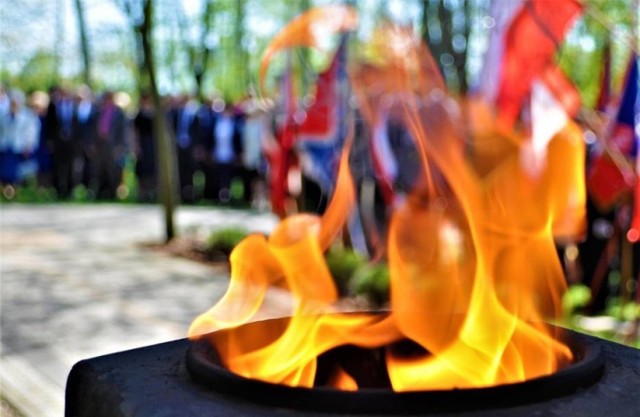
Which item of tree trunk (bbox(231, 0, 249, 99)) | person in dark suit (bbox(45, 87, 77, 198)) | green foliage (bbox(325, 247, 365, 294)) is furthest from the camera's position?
tree trunk (bbox(231, 0, 249, 99))

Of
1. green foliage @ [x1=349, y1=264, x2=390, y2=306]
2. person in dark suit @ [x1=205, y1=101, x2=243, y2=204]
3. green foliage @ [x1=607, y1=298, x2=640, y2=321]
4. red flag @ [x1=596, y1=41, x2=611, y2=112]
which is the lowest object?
green foliage @ [x1=607, y1=298, x2=640, y2=321]

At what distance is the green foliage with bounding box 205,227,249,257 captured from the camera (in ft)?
34.9

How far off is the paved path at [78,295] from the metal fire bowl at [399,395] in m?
2.69

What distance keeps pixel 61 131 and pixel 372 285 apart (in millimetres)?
11911

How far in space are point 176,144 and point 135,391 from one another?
16831 mm

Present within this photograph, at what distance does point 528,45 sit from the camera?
616 cm

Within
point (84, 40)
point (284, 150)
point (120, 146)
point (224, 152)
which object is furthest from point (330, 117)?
point (84, 40)

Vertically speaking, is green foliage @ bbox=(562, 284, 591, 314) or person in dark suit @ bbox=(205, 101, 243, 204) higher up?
person in dark suit @ bbox=(205, 101, 243, 204)

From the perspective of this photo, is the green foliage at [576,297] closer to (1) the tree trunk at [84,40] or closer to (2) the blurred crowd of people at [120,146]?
(2) the blurred crowd of people at [120,146]

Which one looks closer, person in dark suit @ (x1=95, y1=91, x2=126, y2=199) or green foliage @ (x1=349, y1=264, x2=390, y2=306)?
green foliage @ (x1=349, y1=264, x2=390, y2=306)

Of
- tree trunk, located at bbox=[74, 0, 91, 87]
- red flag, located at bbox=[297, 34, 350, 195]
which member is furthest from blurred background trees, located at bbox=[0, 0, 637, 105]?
red flag, located at bbox=[297, 34, 350, 195]

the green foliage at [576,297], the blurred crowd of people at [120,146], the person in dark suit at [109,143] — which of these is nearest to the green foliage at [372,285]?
the green foliage at [576,297]

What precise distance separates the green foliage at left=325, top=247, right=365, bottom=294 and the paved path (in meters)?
1.06

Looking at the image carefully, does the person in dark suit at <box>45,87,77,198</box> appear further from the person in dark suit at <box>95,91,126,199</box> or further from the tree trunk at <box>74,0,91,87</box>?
the tree trunk at <box>74,0,91,87</box>
